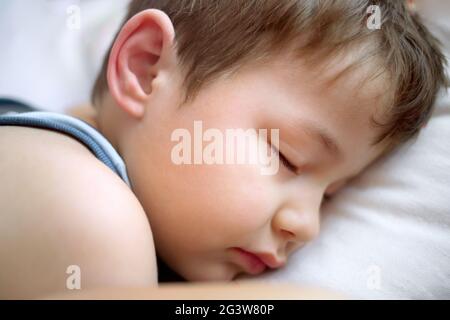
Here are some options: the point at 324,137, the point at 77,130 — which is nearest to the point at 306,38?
the point at 324,137

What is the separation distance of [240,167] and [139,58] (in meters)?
0.25

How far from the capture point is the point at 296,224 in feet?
2.59

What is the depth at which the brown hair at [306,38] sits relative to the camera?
2.53 feet

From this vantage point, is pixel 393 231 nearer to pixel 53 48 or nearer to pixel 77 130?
pixel 77 130

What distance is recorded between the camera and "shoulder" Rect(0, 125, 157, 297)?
618 millimetres

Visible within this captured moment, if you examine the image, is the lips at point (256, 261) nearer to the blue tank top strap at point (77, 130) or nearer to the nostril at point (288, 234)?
the nostril at point (288, 234)

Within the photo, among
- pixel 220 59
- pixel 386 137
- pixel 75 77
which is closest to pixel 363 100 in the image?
pixel 386 137

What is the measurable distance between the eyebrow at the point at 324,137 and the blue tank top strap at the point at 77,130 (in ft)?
0.94

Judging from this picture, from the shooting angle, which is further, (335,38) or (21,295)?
(335,38)

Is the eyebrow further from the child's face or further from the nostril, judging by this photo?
the nostril

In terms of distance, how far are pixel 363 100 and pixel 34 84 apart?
831 mm

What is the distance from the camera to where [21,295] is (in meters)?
0.62

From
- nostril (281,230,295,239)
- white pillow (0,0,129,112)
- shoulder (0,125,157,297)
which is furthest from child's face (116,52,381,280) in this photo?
white pillow (0,0,129,112)
